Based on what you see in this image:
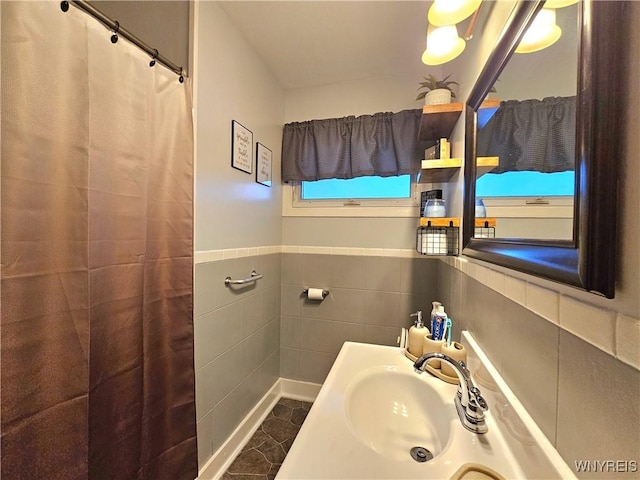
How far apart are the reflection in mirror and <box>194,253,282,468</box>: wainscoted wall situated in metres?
1.27

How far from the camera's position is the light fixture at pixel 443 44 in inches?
38.3

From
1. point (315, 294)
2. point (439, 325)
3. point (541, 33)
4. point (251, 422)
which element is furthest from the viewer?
point (315, 294)

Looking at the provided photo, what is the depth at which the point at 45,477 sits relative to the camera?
691 millimetres

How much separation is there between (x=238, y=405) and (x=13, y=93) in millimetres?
1708

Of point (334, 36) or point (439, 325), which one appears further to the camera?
point (334, 36)

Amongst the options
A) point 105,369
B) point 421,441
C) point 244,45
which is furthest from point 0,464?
point 244,45

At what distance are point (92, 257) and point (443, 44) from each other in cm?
144

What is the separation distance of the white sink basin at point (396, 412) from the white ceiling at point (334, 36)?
1.76m

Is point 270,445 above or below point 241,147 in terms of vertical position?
below

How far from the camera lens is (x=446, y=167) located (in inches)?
46.9

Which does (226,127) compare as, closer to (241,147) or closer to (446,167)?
(241,147)

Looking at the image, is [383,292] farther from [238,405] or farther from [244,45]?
[244,45]

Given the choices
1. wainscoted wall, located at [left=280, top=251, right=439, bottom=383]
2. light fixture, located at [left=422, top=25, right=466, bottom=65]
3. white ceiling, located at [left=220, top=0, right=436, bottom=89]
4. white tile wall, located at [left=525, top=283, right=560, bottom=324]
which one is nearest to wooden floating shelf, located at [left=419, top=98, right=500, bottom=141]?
light fixture, located at [left=422, top=25, right=466, bottom=65]

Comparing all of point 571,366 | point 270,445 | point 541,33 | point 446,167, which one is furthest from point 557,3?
point 270,445
